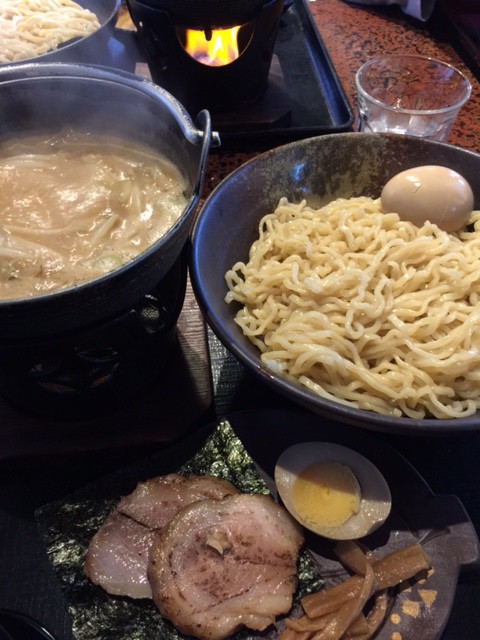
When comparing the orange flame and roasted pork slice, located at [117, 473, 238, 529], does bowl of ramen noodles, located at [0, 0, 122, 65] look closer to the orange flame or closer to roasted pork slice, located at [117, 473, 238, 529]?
the orange flame

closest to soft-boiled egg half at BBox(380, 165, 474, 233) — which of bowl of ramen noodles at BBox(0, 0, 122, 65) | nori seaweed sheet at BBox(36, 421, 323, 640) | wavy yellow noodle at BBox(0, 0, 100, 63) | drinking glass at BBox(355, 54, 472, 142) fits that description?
drinking glass at BBox(355, 54, 472, 142)

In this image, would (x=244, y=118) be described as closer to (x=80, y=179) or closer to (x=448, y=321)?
(x=80, y=179)

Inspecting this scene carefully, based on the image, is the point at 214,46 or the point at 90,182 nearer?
the point at 90,182

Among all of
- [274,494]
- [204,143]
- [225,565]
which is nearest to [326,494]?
[274,494]

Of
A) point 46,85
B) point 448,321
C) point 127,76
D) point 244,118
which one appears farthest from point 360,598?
point 244,118

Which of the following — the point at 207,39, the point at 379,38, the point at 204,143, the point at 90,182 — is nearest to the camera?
the point at 204,143

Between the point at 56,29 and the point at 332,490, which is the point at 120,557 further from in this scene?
the point at 56,29

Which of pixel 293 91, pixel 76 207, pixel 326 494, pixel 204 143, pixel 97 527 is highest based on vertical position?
pixel 204 143
